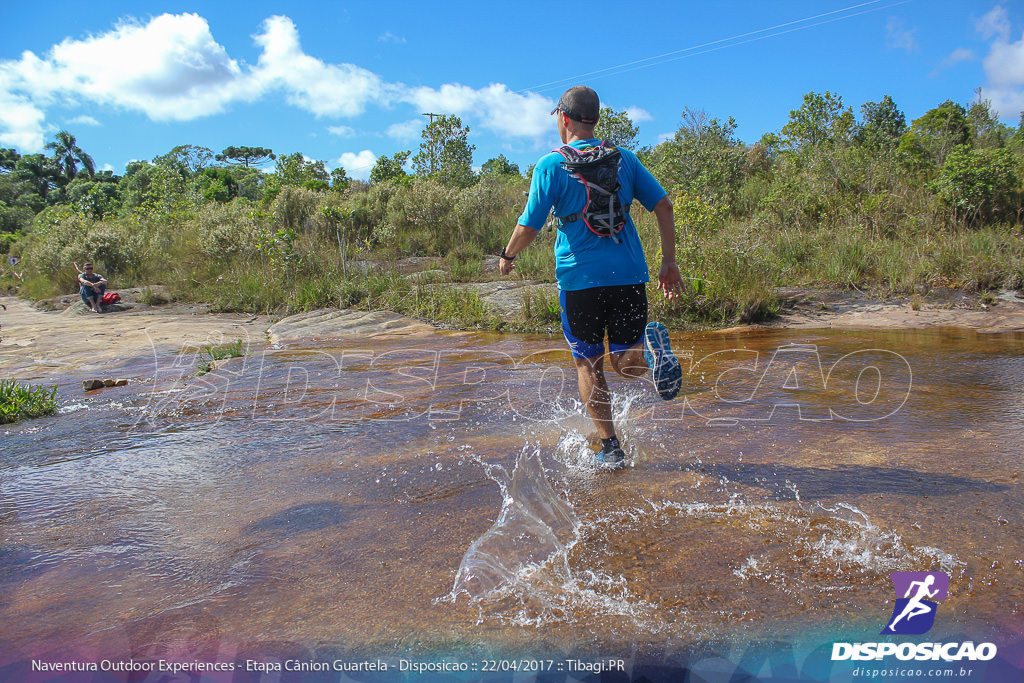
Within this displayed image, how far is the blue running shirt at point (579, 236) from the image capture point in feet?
9.76

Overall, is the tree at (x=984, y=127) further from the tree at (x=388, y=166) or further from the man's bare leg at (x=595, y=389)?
the tree at (x=388, y=166)

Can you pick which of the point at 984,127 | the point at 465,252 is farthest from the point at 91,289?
the point at 984,127

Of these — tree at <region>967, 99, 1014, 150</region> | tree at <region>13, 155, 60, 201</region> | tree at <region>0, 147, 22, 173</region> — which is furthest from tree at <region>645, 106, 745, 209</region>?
tree at <region>0, 147, 22, 173</region>

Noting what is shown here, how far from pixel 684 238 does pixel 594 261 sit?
5.94 metres

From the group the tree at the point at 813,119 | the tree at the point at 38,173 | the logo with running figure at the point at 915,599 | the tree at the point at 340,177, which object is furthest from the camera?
Answer: the tree at the point at 38,173

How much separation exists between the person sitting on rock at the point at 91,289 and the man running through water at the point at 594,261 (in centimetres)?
1437

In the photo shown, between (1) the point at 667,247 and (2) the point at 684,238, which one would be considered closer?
(1) the point at 667,247

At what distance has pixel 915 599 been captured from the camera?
1.88m

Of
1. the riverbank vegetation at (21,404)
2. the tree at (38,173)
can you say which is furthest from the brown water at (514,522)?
the tree at (38,173)

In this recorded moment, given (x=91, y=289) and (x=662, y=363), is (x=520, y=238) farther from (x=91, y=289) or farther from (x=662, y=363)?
(x=91, y=289)

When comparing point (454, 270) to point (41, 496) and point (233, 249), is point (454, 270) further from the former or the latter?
point (41, 496)

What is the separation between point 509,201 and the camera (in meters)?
16.2

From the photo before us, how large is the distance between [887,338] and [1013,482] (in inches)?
177

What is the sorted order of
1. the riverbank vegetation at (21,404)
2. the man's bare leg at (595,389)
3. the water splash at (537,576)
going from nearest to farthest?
1. the water splash at (537,576)
2. the man's bare leg at (595,389)
3. the riverbank vegetation at (21,404)
